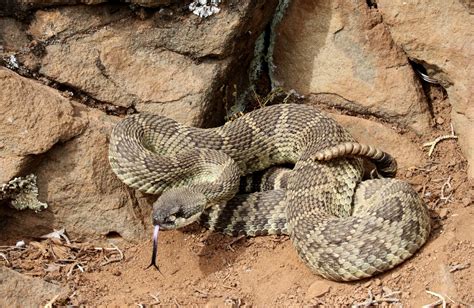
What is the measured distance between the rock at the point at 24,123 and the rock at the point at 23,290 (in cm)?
103

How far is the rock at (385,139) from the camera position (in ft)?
23.2

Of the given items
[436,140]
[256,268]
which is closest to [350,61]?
[436,140]

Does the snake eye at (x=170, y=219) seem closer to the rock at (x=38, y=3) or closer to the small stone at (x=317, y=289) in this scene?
the small stone at (x=317, y=289)

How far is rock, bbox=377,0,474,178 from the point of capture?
21.9 ft

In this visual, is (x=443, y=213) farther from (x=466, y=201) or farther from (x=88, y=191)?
(x=88, y=191)

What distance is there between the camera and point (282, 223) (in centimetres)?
658

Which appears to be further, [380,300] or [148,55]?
[148,55]

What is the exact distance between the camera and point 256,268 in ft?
20.5

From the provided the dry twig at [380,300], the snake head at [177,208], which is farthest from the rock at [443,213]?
the snake head at [177,208]

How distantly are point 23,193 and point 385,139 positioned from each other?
11.2 feet

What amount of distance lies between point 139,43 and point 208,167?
4.41ft

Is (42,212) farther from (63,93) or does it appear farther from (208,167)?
(208,167)

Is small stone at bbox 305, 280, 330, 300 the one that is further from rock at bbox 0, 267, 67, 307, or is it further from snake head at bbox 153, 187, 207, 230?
rock at bbox 0, 267, 67, 307

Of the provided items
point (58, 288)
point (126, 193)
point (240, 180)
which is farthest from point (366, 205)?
point (58, 288)
